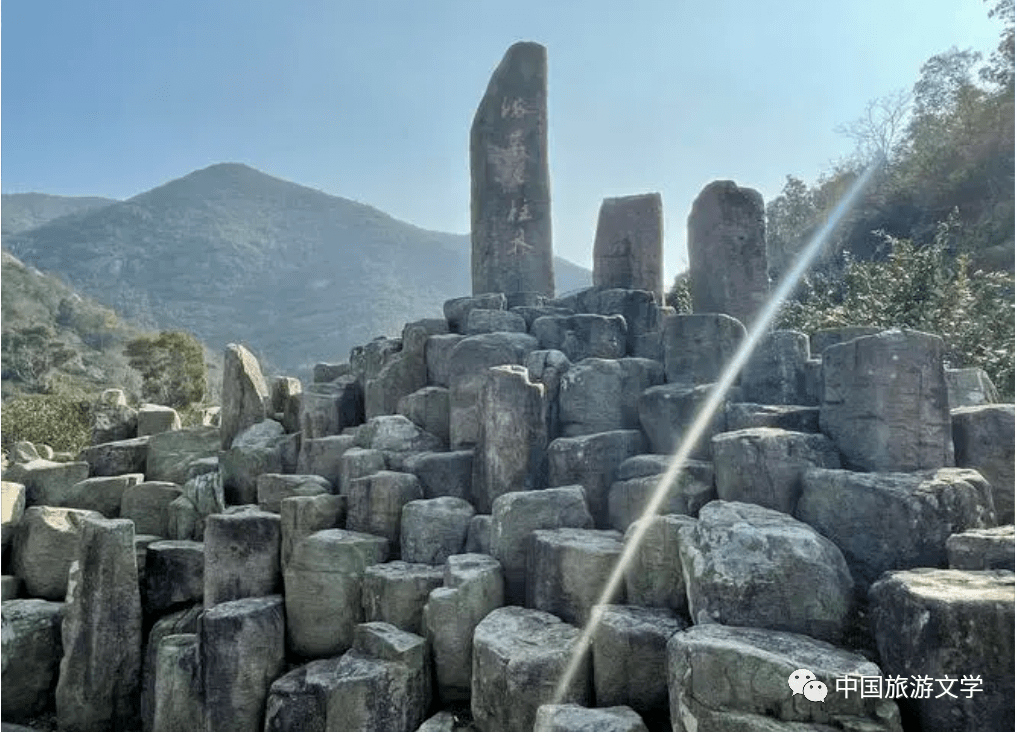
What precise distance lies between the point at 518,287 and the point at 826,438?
24.0 feet

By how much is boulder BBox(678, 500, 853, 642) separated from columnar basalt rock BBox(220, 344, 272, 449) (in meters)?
6.76

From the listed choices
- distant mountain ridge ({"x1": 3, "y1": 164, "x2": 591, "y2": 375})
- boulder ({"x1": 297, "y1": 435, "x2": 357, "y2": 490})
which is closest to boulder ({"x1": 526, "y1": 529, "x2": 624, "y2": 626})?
boulder ({"x1": 297, "y1": 435, "x2": 357, "y2": 490})

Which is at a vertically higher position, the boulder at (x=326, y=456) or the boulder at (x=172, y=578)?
the boulder at (x=326, y=456)

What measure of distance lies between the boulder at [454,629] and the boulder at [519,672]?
30 cm

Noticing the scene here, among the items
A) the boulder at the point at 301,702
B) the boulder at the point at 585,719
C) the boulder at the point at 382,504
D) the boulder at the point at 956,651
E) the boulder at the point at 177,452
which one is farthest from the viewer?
the boulder at the point at 177,452

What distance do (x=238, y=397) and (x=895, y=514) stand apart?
25.7 feet

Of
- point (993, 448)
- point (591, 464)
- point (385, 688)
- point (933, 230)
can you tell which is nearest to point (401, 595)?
point (385, 688)

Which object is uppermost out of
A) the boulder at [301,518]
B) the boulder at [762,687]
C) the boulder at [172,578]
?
the boulder at [301,518]

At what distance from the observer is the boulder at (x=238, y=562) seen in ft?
20.3

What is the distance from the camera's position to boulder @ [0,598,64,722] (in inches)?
245

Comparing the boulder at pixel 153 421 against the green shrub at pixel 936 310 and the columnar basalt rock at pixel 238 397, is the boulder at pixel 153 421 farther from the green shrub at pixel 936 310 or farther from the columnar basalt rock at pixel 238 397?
the green shrub at pixel 936 310

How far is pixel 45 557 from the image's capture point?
23.6 ft

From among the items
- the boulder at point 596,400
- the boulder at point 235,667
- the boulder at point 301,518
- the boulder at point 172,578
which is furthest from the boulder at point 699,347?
the boulder at point 172,578

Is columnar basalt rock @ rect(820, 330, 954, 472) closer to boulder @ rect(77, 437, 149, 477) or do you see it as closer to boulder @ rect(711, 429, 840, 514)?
boulder @ rect(711, 429, 840, 514)
